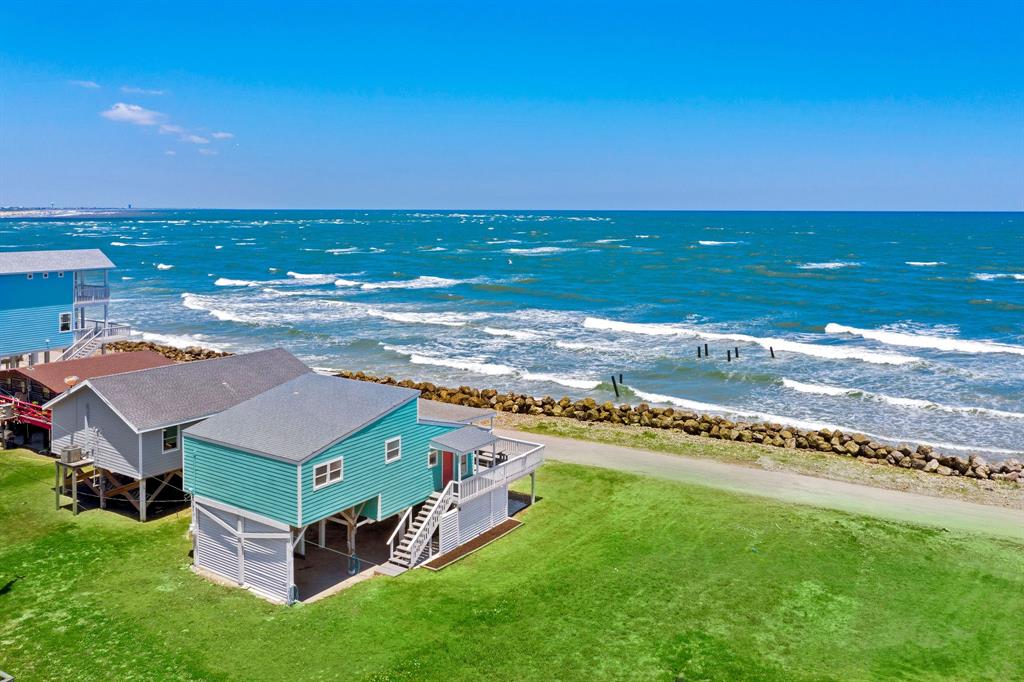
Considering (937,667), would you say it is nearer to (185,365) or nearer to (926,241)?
(185,365)

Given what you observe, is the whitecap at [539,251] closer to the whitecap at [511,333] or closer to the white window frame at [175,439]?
the whitecap at [511,333]

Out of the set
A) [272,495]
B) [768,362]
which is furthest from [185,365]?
[768,362]

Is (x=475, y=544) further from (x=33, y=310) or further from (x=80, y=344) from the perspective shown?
(x=33, y=310)

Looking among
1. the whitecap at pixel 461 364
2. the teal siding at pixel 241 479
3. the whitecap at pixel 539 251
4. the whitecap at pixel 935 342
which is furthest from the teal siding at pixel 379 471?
the whitecap at pixel 539 251

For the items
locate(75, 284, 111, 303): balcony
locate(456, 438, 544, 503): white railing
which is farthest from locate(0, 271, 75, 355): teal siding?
locate(456, 438, 544, 503): white railing

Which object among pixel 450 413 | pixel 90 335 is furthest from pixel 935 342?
pixel 90 335
